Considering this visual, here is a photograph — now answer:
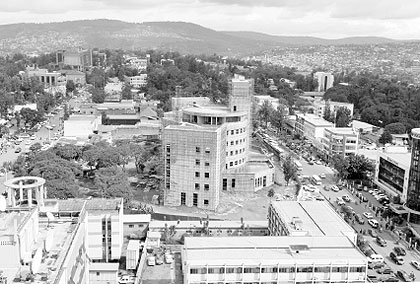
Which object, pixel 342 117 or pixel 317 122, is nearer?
pixel 317 122

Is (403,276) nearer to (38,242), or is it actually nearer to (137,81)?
(38,242)

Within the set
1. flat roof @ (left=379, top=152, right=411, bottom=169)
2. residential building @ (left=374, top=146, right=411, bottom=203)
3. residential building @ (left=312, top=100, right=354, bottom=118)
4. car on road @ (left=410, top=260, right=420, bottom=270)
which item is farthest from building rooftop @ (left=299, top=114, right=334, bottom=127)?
car on road @ (left=410, top=260, right=420, bottom=270)

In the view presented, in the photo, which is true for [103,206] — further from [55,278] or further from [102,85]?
[102,85]

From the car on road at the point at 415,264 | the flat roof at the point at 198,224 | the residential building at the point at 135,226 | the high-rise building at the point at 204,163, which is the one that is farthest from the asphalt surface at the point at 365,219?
the residential building at the point at 135,226

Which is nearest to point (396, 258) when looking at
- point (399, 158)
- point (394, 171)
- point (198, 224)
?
point (198, 224)

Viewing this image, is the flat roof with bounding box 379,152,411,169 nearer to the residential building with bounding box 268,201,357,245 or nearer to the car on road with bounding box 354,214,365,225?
the car on road with bounding box 354,214,365,225
